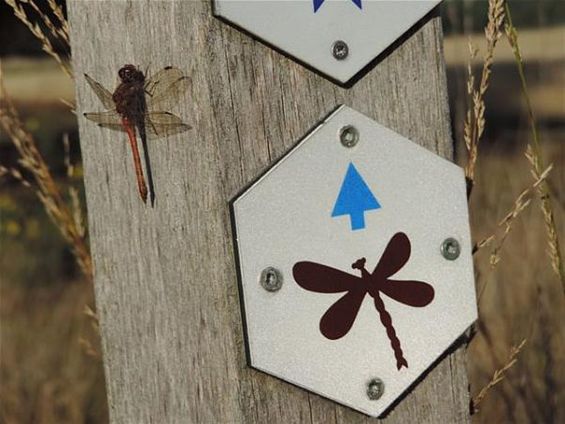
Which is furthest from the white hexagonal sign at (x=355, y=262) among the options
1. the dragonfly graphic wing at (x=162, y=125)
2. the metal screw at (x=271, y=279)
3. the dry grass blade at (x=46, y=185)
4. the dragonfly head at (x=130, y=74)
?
the dry grass blade at (x=46, y=185)

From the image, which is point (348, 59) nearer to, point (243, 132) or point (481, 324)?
point (243, 132)

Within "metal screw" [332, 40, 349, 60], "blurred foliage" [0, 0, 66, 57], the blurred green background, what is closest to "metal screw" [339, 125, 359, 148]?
"metal screw" [332, 40, 349, 60]

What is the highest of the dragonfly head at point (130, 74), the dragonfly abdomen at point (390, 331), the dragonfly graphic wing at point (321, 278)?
the dragonfly head at point (130, 74)

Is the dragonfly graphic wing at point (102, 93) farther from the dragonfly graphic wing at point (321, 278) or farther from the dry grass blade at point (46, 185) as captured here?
the dry grass blade at point (46, 185)

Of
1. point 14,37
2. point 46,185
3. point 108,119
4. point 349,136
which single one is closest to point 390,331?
point 349,136

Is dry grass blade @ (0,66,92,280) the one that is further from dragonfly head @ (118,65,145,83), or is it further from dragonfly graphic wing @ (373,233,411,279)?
dragonfly graphic wing @ (373,233,411,279)
